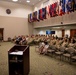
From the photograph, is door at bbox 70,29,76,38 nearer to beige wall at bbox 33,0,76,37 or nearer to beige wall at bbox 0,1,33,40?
beige wall at bbox 33,0,76,37

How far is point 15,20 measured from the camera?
19.8m

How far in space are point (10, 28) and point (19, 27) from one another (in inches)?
62.9

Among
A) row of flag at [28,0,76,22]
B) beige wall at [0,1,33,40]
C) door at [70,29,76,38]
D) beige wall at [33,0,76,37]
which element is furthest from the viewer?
beige wall at [0,1,33,40]

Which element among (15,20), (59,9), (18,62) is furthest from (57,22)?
(18,62)

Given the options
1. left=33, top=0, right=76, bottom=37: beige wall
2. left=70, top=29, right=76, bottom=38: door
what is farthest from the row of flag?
left=70, top=29, right=76, bottom=38: door

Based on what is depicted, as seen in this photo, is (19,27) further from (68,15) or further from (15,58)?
(15,58)

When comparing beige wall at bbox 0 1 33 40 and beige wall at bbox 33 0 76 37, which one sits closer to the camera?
beige wall at bbox 33 0 76 37

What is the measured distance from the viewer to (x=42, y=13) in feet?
51.1

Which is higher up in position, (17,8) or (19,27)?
(17,8)

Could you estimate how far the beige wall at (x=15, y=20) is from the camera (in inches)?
742

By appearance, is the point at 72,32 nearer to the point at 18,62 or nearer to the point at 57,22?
the point at 57,22

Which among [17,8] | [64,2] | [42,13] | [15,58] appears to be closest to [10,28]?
[17,8]

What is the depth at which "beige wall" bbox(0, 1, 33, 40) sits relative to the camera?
18.8 metres

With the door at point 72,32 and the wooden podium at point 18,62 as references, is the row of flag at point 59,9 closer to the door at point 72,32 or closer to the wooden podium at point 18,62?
the door at point 72,32
